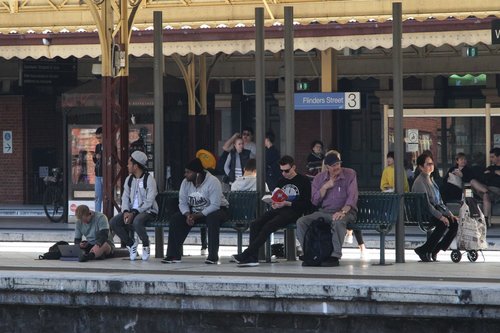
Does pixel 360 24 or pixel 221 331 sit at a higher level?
pixel 360 24

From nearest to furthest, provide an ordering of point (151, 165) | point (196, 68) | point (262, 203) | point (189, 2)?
point (262, 203), point (189, 2), point (151, 165), point (196, 68)

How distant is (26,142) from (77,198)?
7916 millimetres

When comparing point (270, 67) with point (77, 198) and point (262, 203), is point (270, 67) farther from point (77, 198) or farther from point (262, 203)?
point (262, 203)

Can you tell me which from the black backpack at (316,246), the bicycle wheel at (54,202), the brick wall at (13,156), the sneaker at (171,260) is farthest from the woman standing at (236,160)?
the brick wall at (13,156)

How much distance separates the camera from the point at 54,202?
26.0m

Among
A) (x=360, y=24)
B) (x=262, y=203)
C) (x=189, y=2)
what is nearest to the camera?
(x=262, y=203)

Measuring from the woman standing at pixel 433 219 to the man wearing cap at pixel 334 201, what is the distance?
1.04 m

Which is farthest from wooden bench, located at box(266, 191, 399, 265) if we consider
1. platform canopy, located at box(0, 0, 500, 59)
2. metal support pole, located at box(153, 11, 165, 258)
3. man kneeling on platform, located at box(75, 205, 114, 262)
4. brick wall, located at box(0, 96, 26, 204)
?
brick wall, located at box(0, 96, 26, 204)

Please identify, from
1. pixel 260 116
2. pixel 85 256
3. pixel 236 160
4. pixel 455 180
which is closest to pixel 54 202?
pixel 236 160

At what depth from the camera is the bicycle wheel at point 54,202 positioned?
25844 millimetres

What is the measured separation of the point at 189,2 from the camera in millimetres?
23172

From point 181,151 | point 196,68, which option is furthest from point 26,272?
point 181,151

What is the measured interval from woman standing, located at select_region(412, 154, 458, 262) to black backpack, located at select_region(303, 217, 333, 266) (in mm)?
1404

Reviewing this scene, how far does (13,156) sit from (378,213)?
17955 millimetres
